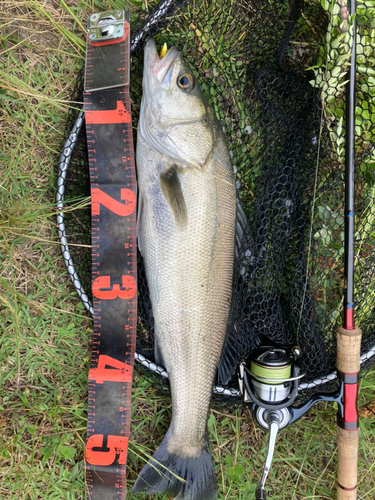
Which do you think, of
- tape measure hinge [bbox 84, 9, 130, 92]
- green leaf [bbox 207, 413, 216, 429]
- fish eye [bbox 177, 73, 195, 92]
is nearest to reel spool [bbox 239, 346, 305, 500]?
green leaf [bbox 207, 413, 216, 429]

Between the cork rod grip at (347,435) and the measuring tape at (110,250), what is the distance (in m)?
1.13

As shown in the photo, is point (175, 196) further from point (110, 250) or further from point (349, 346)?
point (349, 346)

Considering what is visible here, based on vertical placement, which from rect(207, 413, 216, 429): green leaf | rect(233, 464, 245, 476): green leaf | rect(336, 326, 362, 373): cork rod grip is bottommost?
rect(233, 464, 245, 476): green leaf

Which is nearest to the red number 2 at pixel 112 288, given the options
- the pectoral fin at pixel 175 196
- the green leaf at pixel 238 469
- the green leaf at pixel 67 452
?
the pectoral fin at pixel 175 196

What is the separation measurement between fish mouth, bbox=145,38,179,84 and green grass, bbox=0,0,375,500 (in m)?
Answer: 0.52

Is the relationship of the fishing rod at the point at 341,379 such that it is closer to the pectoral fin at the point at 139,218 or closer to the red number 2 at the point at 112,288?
the red number 2 at the point at 112,288

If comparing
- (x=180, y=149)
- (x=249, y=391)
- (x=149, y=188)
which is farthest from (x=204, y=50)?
(x=249, y=391)

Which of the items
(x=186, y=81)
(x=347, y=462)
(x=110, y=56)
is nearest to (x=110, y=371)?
(x=347, y=462)

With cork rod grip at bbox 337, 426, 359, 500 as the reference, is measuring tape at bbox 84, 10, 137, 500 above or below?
above

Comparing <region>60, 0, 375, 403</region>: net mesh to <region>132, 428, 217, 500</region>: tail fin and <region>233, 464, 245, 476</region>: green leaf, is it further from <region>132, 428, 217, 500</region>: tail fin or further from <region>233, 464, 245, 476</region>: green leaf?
<region>233, 464, 245, 476</region>: green leaf

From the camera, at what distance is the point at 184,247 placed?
198cm

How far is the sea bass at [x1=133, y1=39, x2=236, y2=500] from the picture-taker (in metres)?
1.97

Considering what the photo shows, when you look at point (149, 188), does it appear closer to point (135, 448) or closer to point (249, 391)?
point (249, 391)

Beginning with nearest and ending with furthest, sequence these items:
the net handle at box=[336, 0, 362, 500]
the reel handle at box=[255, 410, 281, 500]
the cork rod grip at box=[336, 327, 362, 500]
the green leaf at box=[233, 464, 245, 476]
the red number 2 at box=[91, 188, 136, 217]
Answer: the net handle at box=[336, 0, 362, 500]
the cork rod grip at box=[336, 327, 362, 500]
the reel handle at box=[255, 410, 281, 500]
the red number 2 at box=[91, 188, 136, 217]
the green leaf at box=[233, 464, 245, 476]
